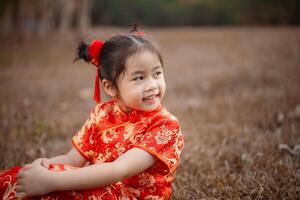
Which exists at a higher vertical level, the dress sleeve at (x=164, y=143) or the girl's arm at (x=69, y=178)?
the dress sleeve at (x=164, y=143)

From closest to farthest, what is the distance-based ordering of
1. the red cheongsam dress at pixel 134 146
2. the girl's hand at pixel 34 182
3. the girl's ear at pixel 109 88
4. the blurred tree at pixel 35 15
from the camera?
the girl's hand at pixel 34 182, the red cheongsam dress at pixel 134 146, the girl's ear at pixel 109 88, the blurred tree at pixel 35 15

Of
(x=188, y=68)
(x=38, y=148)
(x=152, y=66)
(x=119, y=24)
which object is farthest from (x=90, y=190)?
(x=119, y=24)

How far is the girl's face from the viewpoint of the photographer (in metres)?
2.05

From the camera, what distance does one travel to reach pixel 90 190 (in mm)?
1877

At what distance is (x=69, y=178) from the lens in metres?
1.79

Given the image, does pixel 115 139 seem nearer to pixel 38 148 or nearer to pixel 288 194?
pixel 288 194

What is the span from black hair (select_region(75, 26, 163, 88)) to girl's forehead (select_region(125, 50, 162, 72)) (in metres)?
0.02

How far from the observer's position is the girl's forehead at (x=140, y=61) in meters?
2.04

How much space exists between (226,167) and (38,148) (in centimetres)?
170

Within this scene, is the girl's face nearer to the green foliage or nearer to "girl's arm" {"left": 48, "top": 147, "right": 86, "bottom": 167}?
"girl's arm" {"left": 48, "top": 147, "right": 86, "bottom": 167}

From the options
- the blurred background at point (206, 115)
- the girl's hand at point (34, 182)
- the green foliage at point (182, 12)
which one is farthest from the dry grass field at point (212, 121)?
the green foliage at point (182, 12)

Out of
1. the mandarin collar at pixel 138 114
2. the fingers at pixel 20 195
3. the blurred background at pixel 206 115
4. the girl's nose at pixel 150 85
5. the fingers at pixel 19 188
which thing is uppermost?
the girl's nose at pixel 150 85

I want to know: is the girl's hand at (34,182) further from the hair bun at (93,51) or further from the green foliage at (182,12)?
the green foliage at (182,12)

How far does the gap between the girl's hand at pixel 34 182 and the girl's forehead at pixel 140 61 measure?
68 centimetres
